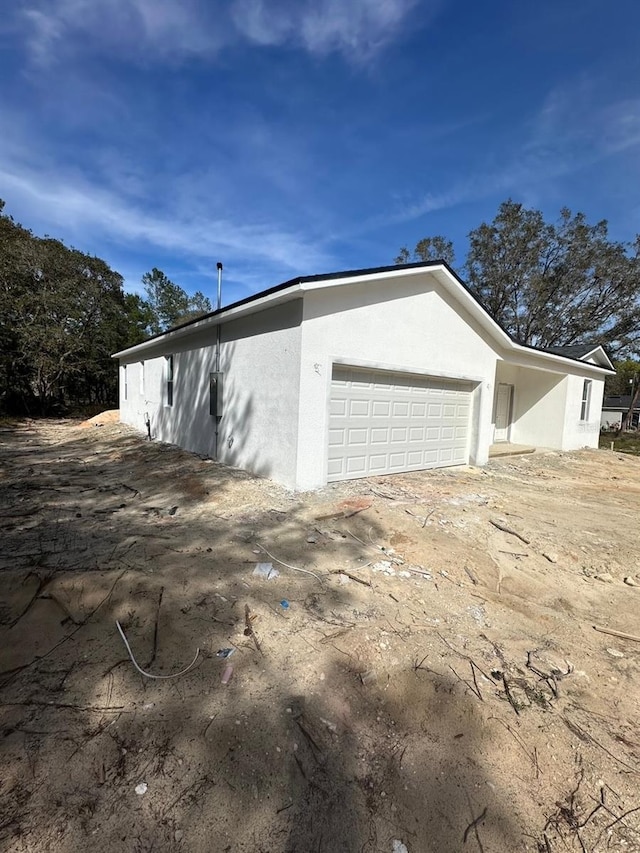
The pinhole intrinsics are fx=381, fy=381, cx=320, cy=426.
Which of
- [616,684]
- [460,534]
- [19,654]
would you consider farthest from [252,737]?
[460,534]

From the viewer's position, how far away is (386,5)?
611 centimetres

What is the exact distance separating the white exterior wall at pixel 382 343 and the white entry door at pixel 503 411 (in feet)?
15.7

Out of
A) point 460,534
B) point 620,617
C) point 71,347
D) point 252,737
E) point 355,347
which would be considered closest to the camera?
point 252,737

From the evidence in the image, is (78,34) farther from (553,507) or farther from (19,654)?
(553,507)

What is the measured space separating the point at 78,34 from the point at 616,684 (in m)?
10.3

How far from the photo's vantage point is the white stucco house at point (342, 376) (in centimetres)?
666

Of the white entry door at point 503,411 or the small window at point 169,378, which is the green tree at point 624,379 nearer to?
the white entry door at point 503,411

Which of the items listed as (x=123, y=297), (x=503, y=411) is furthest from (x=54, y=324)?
(x=503, y=411)

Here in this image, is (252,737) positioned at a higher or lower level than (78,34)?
lower

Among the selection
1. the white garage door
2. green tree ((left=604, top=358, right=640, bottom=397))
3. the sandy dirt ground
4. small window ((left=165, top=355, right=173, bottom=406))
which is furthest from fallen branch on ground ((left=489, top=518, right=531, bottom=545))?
green tree ((left=604, top=358, right=640, bottom=397))

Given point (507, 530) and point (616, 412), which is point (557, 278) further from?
point (507, 530)

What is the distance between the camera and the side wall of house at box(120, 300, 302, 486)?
6758mm

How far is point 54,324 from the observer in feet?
67.2

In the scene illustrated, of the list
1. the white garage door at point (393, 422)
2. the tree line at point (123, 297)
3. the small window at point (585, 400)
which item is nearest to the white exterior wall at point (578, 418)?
the small window at point (585, 400)
